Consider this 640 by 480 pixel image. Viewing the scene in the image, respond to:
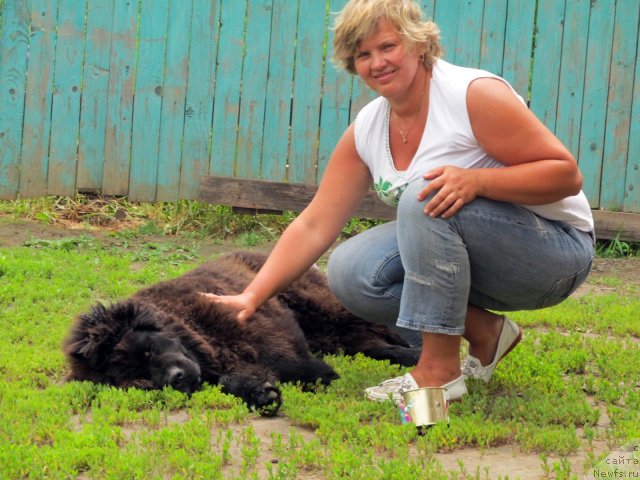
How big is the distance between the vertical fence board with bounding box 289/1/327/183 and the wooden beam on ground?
0.21 m

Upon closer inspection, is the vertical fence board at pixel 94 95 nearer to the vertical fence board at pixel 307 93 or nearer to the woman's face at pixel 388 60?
the vertical fence board at pixel 307 93

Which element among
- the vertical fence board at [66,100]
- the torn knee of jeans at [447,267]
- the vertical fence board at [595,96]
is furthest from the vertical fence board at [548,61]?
the torn knee of jeans at [447,267]

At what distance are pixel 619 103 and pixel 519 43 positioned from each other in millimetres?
971

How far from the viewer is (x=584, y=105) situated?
7.59 m

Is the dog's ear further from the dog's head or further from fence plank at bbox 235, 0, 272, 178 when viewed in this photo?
fence plank at bbox 235, 0, 272, 178

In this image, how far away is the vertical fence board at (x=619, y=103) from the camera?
7492 mm

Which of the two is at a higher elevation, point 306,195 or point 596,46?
point 596,46

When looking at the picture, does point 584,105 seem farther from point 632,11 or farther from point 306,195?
point 306,195

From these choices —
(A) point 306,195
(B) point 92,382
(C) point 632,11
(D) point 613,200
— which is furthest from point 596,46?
(B) point 92,382

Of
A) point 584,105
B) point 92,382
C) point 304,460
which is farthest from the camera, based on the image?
point 584,105

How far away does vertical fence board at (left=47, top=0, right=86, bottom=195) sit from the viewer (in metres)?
7.63

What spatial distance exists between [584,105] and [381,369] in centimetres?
407

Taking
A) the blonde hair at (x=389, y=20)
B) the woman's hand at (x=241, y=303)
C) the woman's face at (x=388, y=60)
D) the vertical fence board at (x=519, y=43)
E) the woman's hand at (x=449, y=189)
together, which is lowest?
the woman's hand at (x=241, y=303)

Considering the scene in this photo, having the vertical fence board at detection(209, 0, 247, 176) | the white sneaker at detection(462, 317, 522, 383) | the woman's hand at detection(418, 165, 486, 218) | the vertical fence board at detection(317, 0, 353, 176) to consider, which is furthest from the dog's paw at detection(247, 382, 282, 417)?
the vertical fence board at detection(209, 0, 247, 176)
